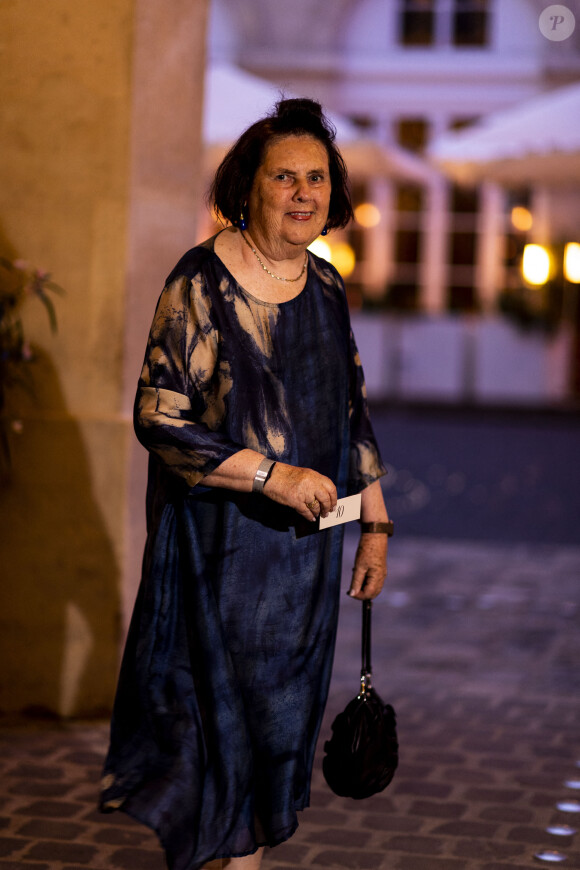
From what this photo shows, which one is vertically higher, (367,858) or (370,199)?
(370,199)

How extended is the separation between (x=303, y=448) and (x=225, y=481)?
0.85 feet

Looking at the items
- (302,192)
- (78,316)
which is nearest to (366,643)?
(302,192)

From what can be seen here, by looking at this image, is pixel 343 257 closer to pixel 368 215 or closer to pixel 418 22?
pixel 368 215

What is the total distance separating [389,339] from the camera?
19.0 m

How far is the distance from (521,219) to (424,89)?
3273 millimetres

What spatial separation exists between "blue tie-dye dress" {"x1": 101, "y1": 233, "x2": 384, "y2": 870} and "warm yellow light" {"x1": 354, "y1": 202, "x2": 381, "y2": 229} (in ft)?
62.1

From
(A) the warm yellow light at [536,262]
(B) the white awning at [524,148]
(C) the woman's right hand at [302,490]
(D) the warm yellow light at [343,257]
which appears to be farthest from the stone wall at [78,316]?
(D) the warm yellow light at [343,257]

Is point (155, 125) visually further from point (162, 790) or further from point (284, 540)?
point (162, 790)

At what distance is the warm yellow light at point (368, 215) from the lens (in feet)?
70.5

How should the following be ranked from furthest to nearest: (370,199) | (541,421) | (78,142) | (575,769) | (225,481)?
(370,199)
(541,421)
(78,142)
(575,769)
(225,481)

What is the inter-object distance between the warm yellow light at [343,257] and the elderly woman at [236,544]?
17.5 m

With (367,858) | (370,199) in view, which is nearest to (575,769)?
(367,858)
